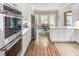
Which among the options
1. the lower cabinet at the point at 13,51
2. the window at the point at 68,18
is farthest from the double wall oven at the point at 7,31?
the window at the point at 68,18

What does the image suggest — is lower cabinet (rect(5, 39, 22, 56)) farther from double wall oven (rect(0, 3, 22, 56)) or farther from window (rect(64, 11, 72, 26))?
window (rect(64, 11, 72, 26))

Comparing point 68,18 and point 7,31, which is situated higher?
point 68,18

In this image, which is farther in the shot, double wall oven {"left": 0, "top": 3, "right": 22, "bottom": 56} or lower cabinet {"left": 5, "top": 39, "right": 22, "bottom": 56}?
lower cabinet {"left": 5, "top": 39, "right": 22, "bottom": 56}

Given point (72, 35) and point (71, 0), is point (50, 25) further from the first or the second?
point (71, 0)

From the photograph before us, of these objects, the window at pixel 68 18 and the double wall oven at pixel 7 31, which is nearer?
the double wall oven at pixel 7 31

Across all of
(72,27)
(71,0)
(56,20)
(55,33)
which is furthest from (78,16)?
(71,0)

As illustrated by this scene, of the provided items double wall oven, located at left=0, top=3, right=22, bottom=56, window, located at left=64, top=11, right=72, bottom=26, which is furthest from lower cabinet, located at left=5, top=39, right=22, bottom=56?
Result: window, located at left=64, top=11, right=72, bottom=26

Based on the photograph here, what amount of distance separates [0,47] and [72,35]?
2.18 m

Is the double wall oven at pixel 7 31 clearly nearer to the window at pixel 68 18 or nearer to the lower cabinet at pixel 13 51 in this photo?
the lower cabinet at pixel 13 51

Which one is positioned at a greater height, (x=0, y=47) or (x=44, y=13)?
(x=44, y=13)

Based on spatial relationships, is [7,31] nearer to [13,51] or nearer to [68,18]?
[13,51]

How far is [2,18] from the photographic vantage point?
55.9 inches

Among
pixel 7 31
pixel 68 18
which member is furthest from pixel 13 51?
pixel 68 18

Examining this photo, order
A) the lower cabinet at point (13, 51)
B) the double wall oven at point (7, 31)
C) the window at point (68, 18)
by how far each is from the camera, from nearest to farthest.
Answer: the double wall oven at point (7, 31) < the lower cabinet at point (13, 51) < the window at point (68, 18)
